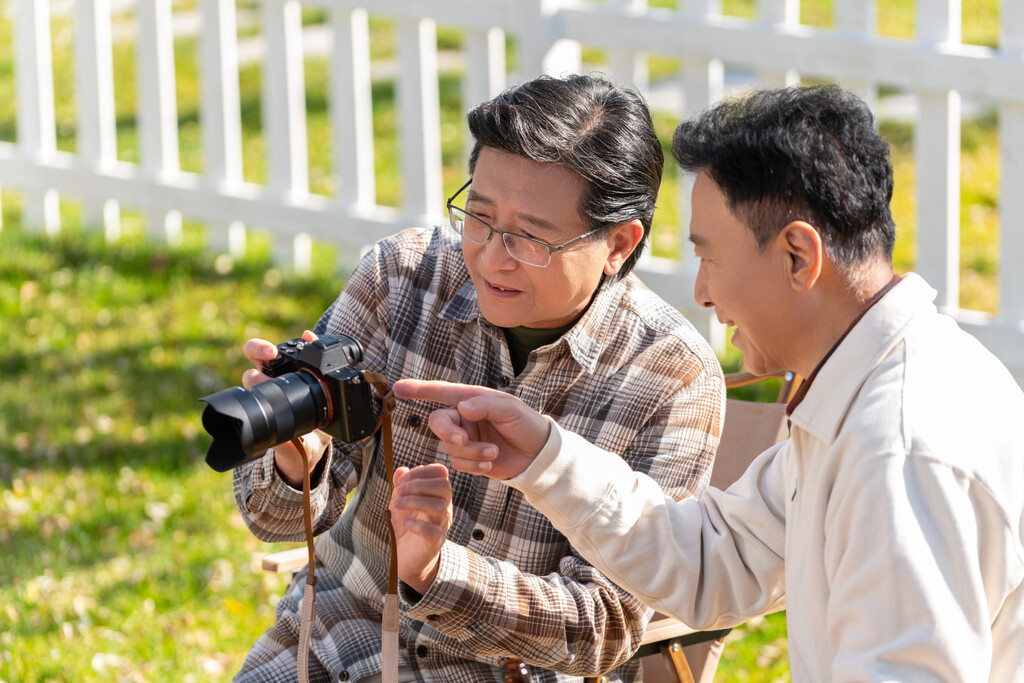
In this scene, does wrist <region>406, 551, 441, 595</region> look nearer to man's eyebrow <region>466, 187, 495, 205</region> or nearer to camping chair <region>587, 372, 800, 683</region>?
camping chair <region>587, 372, 800, 683</region>

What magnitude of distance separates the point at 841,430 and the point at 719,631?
1021 mm

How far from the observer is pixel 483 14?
5.26 metres

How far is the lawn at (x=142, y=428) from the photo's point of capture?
371 centimetres

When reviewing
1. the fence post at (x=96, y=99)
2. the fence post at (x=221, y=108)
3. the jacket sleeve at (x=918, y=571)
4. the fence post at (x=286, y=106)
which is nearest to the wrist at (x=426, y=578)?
the jacket sleeve at (x=918, y=571)

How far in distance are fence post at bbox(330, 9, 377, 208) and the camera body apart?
3617 mm

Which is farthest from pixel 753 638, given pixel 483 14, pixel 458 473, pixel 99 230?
pixel 99 230

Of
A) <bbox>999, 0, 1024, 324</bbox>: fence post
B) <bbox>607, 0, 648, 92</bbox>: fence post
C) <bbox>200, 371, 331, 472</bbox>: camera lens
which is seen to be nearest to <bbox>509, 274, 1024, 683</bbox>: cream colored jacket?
<bbox>200, 371, 331, 472</bbox>: camera lens

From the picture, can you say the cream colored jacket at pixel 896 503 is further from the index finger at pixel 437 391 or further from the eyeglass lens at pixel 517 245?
the eyeglass lens at pixel 517 245

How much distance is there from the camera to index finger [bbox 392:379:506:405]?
2.00m

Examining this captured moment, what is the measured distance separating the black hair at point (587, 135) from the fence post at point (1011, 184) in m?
2.24

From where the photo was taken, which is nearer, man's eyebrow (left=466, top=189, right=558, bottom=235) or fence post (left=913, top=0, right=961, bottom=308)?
man's eyebrow (left=466, top=189, right=558, bottom=235)

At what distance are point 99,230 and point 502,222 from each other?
4.62m

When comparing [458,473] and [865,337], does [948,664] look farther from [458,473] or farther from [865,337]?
[458,473]

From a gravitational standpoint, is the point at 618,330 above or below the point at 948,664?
above
